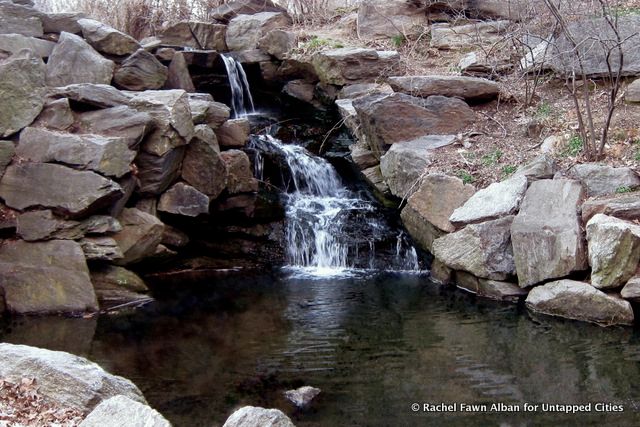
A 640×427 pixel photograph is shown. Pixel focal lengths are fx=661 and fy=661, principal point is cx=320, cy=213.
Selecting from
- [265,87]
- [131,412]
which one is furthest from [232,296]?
[265,87]

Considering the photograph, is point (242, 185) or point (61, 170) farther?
point (242, 185)

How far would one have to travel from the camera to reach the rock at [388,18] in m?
14.3

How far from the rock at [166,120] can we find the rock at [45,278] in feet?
6.51

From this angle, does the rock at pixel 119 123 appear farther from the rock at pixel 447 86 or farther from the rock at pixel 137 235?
the rock at pixel 447 86

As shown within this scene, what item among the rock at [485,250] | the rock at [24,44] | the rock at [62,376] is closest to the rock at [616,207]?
the rock at [485,250]

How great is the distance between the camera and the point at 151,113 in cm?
977

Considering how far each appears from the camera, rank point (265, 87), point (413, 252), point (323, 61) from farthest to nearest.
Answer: point (265, 87), point (323, 61), point (413, 252)

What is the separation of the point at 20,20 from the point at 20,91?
328 centimetres

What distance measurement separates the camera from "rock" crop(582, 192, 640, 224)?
7785mm

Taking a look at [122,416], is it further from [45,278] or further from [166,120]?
[166,120]

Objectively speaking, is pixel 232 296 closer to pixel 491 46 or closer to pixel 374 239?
pixel 374 239

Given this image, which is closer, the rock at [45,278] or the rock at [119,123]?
the rock at [45,278]

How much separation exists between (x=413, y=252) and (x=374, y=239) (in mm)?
659

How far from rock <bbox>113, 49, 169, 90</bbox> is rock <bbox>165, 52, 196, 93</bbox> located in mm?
704
